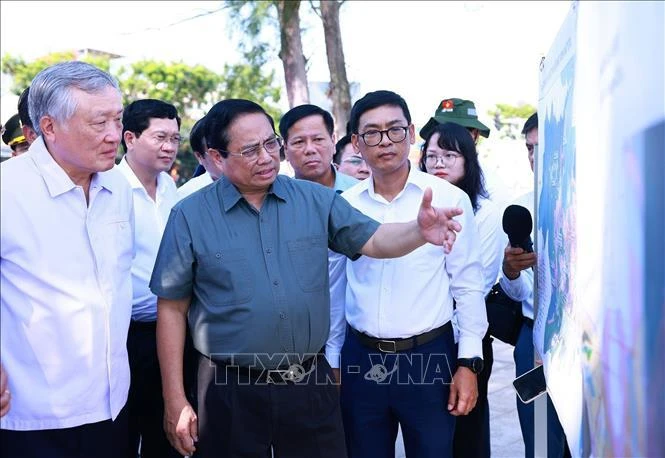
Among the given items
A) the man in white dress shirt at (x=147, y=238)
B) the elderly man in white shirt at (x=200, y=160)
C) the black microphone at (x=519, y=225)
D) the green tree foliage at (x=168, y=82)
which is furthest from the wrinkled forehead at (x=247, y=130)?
the green tree foliage at (x=168, y=82)

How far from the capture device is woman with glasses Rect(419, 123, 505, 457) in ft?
11.5

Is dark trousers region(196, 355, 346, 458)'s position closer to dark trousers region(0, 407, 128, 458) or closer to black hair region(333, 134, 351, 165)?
dark trousers region(0, 407, 128, 458)

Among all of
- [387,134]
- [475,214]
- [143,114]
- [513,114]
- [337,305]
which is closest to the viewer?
[387,134]

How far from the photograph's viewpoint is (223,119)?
2.81m

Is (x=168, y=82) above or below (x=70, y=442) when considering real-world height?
above

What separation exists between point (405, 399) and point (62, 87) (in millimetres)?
1688

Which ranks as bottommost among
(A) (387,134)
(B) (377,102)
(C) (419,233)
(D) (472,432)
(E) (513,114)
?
(D) (472,432)

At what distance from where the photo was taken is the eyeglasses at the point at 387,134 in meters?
3.06

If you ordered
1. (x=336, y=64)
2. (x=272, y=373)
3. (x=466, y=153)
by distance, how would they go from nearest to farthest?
(x=272, y=373)
(x=466, y=153)
(x=336, y=64)

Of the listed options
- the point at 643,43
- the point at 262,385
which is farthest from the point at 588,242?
the point at 262,385

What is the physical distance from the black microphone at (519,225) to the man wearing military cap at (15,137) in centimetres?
265

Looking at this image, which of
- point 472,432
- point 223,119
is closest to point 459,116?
point 472,432

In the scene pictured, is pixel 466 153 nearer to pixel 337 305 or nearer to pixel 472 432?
pixel 337 305

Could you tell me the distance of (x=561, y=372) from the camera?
2123 millimetres
